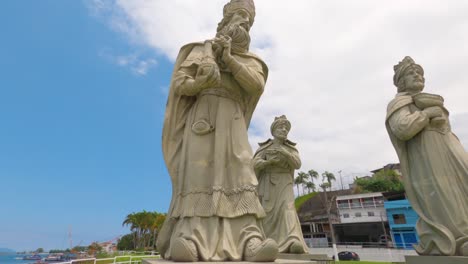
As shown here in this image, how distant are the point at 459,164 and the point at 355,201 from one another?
44.0 meters

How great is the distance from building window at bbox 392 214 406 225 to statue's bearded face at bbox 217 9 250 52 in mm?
38643

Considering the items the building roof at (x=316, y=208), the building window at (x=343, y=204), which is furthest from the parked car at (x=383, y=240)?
the building roof at (x=316, y=208)

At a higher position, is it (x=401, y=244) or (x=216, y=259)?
(x=216, y=259)

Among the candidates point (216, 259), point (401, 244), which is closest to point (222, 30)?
point (216, 259)

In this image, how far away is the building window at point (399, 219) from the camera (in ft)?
113

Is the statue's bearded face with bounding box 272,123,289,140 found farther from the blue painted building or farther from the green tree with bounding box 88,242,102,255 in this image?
the blue painted building

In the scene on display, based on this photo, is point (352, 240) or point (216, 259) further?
point (352, 240)

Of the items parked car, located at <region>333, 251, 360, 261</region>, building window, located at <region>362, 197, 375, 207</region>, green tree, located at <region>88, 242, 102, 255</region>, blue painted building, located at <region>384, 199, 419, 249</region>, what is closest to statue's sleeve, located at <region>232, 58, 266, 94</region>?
parked car, located at <region>333, 251, 360, 261</region>

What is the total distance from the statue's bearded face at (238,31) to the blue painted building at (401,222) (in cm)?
3717

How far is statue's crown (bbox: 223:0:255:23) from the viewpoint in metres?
3.70

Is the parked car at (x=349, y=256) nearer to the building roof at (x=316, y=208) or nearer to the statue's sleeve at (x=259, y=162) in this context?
the statue's sleeve at (x=259, y=162)

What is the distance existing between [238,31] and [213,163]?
166 centimetres

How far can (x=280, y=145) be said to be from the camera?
655 cm

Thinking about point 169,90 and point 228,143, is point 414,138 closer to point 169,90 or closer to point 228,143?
point 228,143
